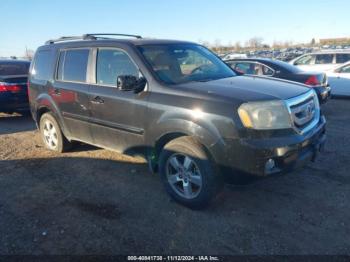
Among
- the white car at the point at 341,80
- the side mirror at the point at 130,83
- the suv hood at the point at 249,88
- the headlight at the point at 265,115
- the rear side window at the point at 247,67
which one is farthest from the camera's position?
the white car at the point at 341,80

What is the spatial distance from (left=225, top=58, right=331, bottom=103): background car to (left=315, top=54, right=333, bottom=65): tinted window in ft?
13.8

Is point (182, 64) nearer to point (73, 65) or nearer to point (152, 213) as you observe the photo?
point (73, 65)

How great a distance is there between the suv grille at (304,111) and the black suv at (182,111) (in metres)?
0.01

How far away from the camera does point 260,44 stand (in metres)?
91.4

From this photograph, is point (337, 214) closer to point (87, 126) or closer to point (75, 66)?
point (87, 126)

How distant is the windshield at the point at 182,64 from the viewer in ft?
13.5

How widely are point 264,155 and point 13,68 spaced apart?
327 inches

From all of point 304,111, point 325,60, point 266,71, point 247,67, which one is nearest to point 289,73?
point 266,71

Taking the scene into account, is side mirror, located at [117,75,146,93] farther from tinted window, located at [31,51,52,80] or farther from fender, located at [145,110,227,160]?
tinted window, located at [31,51,52,80]

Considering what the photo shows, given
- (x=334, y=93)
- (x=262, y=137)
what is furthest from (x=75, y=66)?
(x=334, y=93)

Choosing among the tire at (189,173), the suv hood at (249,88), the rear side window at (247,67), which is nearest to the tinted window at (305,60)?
the rear side window at (247,67)

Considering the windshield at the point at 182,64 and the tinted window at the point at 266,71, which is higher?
the windshield at the point at 182,64

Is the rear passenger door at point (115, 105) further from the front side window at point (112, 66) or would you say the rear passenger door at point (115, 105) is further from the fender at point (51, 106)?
the fender at point (51, 106)

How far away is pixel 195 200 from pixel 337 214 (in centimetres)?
155
